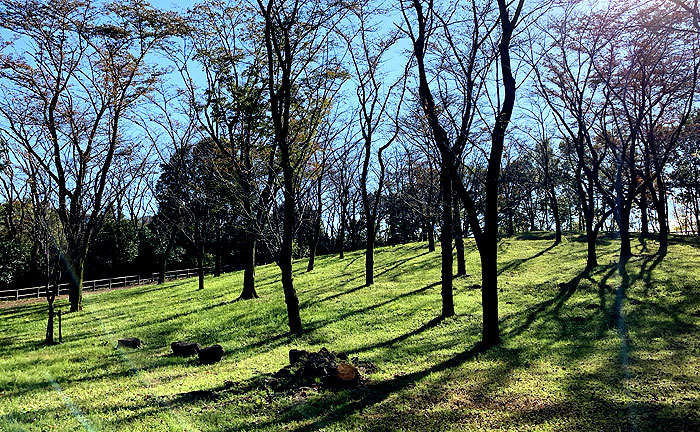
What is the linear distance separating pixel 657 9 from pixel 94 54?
63.4 ft

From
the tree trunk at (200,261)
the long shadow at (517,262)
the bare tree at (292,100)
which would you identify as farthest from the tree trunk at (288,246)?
the tree trunk at (200,261)

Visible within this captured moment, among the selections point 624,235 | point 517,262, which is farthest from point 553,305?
point 517,262

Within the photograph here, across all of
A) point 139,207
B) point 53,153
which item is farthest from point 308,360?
point 139,207

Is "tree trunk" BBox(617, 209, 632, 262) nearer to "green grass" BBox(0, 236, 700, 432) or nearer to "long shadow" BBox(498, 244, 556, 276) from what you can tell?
"green grass" BBox(0, 236, 700, 432)

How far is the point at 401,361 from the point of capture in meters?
8.64

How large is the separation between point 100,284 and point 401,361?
2850cm

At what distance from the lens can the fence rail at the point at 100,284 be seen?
26.2 metres

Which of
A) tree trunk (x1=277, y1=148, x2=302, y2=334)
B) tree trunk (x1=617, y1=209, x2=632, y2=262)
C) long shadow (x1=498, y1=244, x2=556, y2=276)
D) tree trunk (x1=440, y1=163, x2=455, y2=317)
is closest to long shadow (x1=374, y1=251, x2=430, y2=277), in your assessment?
long shadow (x1=498, y1=244, x2=556, y2=276)

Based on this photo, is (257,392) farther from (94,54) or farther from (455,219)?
(94,54)

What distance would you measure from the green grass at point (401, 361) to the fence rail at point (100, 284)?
9779mm

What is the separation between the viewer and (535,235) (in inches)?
1297

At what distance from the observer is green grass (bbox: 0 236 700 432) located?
5.89 m

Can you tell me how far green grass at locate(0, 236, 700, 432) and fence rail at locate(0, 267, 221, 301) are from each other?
978 centimetres

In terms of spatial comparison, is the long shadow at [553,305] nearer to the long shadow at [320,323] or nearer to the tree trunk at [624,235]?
the tree trunk at [624,235]
